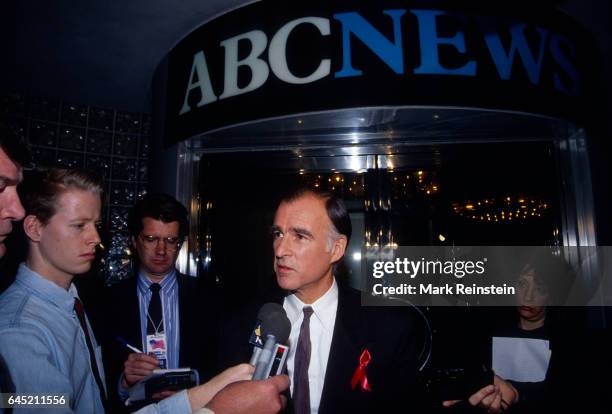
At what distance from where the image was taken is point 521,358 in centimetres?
275

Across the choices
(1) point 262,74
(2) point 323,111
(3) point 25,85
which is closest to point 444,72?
(2) point 323,111

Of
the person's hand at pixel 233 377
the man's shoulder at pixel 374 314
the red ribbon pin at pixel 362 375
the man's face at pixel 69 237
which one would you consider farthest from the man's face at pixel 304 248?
the man's face at pixel 69 237

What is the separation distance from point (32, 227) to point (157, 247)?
3.75ft

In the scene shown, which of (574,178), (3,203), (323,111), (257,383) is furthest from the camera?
(574,178)

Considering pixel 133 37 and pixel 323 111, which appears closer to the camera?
pixel 323 111

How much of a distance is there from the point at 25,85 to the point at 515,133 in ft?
16.7

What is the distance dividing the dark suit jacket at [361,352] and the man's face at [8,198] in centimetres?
100

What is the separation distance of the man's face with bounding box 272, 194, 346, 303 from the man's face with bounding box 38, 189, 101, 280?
0.83 m

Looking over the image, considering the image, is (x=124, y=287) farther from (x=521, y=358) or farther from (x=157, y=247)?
(x=521, y=358)

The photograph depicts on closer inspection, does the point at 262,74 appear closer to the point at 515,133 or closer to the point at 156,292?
the point at 156,292

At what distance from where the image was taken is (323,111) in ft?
9.39

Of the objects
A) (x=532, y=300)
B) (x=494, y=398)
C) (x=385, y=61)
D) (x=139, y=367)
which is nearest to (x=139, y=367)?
(x=139, y=367)

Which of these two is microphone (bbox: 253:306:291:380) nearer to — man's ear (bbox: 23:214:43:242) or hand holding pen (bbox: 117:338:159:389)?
hand holding pen (bbox: 117:338:159:389)

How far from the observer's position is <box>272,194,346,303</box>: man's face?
1.91 m
